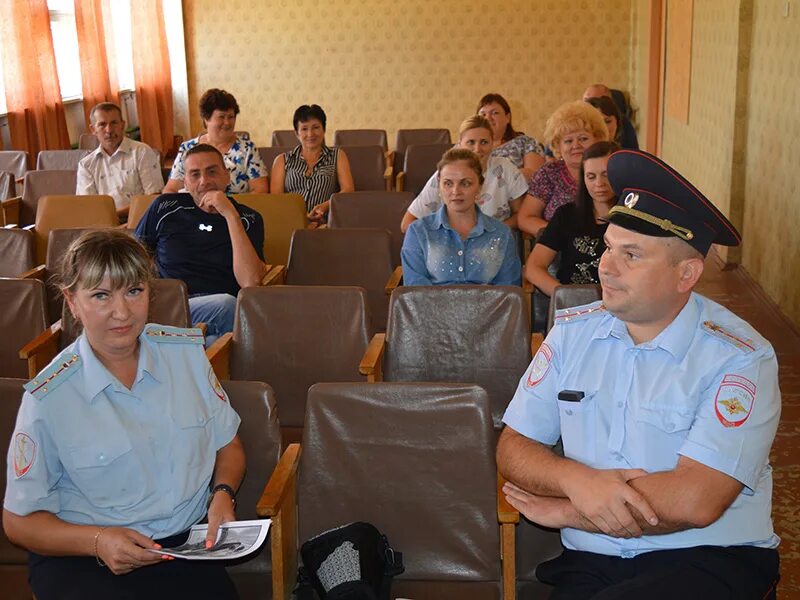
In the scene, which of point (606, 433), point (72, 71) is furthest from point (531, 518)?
point (72, 71)

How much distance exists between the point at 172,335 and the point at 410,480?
2.31 feet

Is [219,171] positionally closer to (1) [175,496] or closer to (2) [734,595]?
(1) [175,496]

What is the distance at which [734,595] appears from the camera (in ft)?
6.81

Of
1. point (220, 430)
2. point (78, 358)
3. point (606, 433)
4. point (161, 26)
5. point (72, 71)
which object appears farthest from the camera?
point (161, 26)

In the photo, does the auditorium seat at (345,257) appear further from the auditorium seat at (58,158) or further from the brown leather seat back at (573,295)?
the auditorium seat at (58,158)

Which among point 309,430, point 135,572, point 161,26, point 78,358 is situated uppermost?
point 161,26

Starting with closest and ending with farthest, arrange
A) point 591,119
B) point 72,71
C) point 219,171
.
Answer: point 219,171 → point 591,119 → point 72,71

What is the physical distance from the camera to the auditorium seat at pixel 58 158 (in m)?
7.52

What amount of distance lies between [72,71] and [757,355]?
937 centimetres

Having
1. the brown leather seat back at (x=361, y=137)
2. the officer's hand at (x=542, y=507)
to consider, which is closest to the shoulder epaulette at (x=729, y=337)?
the officer's hand at (x=542, y=507)

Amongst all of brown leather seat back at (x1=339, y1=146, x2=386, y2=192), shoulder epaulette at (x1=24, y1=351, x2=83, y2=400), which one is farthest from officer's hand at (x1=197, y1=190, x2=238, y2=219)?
brown leather seat back at (x1=339, y1=146, x2=386, y2=192)

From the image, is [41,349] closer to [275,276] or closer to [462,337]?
[275,276]

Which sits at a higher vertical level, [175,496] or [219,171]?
[219,171]

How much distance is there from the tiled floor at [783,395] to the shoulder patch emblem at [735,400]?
4.30 ft
